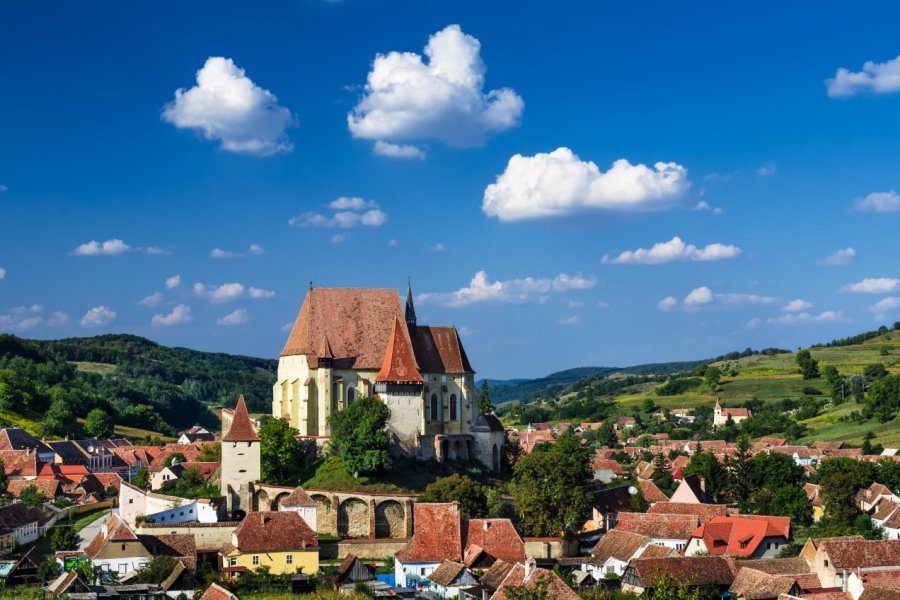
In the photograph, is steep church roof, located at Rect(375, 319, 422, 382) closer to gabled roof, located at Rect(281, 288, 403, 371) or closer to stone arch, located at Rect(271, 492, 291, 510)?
gabled roof, located at Rect(281, 288, 403, 371)

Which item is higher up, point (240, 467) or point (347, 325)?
point (347, 325)

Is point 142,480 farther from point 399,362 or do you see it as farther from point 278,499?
point 399,362

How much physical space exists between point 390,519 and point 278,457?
9073 millimetres

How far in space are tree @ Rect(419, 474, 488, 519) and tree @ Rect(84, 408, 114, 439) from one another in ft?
242

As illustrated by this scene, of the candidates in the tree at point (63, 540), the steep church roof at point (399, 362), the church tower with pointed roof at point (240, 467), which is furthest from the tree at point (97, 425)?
the steep church roof at point (399, 362)

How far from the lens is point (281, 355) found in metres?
79.2

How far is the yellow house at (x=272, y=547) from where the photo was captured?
5644 centimetres

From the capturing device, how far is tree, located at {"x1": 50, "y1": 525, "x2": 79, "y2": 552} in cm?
6378

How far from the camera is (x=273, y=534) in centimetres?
5766

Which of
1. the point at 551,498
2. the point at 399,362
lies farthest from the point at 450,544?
the point at 399,362

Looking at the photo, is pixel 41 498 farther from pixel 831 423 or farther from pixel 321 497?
pixel 831 423

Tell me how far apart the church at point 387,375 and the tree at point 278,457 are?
3.02 meters

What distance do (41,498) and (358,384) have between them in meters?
25.9

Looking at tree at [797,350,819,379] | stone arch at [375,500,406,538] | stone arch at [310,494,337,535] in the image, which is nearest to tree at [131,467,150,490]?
stone arch at [310,494,337,535]
